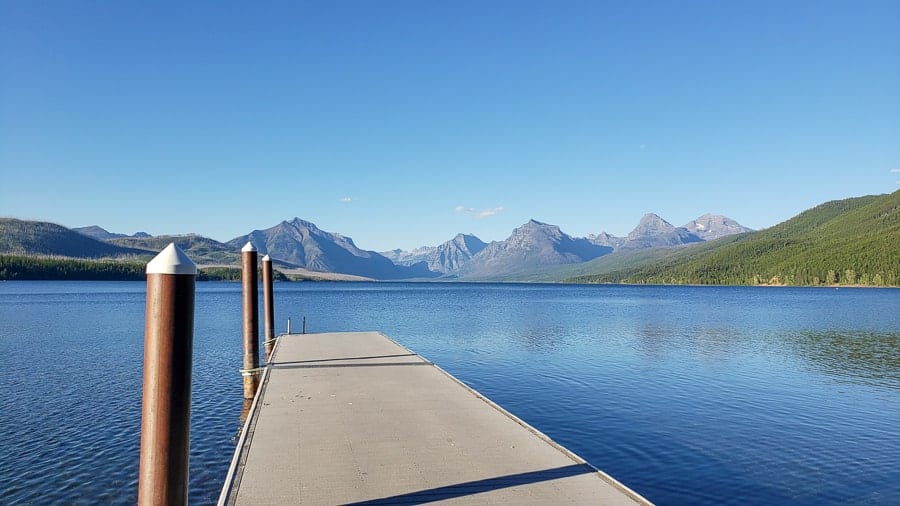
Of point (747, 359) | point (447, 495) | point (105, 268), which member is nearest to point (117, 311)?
point (747, 359)

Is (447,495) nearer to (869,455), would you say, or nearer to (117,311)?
(869,455)

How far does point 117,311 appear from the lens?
60.8 m

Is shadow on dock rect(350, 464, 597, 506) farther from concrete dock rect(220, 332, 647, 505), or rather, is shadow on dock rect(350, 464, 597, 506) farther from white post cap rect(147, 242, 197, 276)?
white post cap rect(147, 242, 197, 276)

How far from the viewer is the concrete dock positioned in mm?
8016

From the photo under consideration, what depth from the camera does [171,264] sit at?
6.23 m

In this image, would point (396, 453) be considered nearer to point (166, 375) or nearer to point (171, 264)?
point (166, 375)

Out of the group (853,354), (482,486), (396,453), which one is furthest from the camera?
(853,354)

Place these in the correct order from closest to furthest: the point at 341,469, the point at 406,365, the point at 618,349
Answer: the point at 341,469
the point at 406,365
the point at 618,349

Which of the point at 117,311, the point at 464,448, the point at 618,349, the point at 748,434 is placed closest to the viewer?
the point at 464,448

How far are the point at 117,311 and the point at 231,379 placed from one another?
151 feet

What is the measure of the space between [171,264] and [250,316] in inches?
629

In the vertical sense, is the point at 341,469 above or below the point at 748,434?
above

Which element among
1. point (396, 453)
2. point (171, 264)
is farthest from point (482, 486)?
point (171, 264)

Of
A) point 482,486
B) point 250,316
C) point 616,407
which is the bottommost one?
point 616,407
